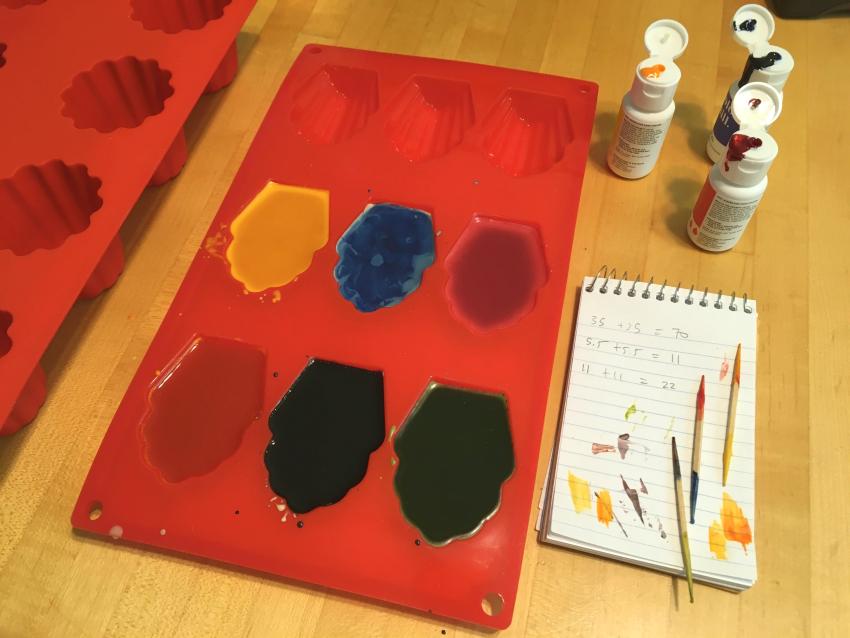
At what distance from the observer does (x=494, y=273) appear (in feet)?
2.36

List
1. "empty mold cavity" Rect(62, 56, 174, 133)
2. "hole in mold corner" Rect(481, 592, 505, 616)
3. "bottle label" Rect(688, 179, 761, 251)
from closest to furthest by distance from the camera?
"hole in mold corner" Rect(481, 592, 505, 616) < "bottle label" Rect(688, 179, 761, 251) < "empty mold cavity" Rect(62, 56, 174, 133)

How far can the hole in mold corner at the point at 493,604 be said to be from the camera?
562mm

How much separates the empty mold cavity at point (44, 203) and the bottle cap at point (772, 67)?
2.35ft

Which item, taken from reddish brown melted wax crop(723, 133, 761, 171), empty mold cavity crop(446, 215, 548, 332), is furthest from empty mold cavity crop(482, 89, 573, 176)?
reddish brown melted wax crop(723, 133, 761, 171)

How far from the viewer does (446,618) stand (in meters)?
0.58

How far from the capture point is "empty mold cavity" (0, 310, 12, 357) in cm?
63

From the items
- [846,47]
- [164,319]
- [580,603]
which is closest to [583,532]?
[580,603]

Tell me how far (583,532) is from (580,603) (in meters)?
0.06

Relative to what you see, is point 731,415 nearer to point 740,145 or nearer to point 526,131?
point 740,145

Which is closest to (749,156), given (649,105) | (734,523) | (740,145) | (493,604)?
(740,145)

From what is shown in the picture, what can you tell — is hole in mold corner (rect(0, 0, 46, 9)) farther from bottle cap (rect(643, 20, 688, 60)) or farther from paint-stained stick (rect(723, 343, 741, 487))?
paint-stained stick (rect(723, 343, 741, 487))

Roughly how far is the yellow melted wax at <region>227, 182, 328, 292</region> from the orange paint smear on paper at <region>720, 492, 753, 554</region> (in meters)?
0.48

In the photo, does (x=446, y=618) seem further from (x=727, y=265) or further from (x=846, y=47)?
(x=846, y=47)

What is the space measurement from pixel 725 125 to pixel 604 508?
46cm
